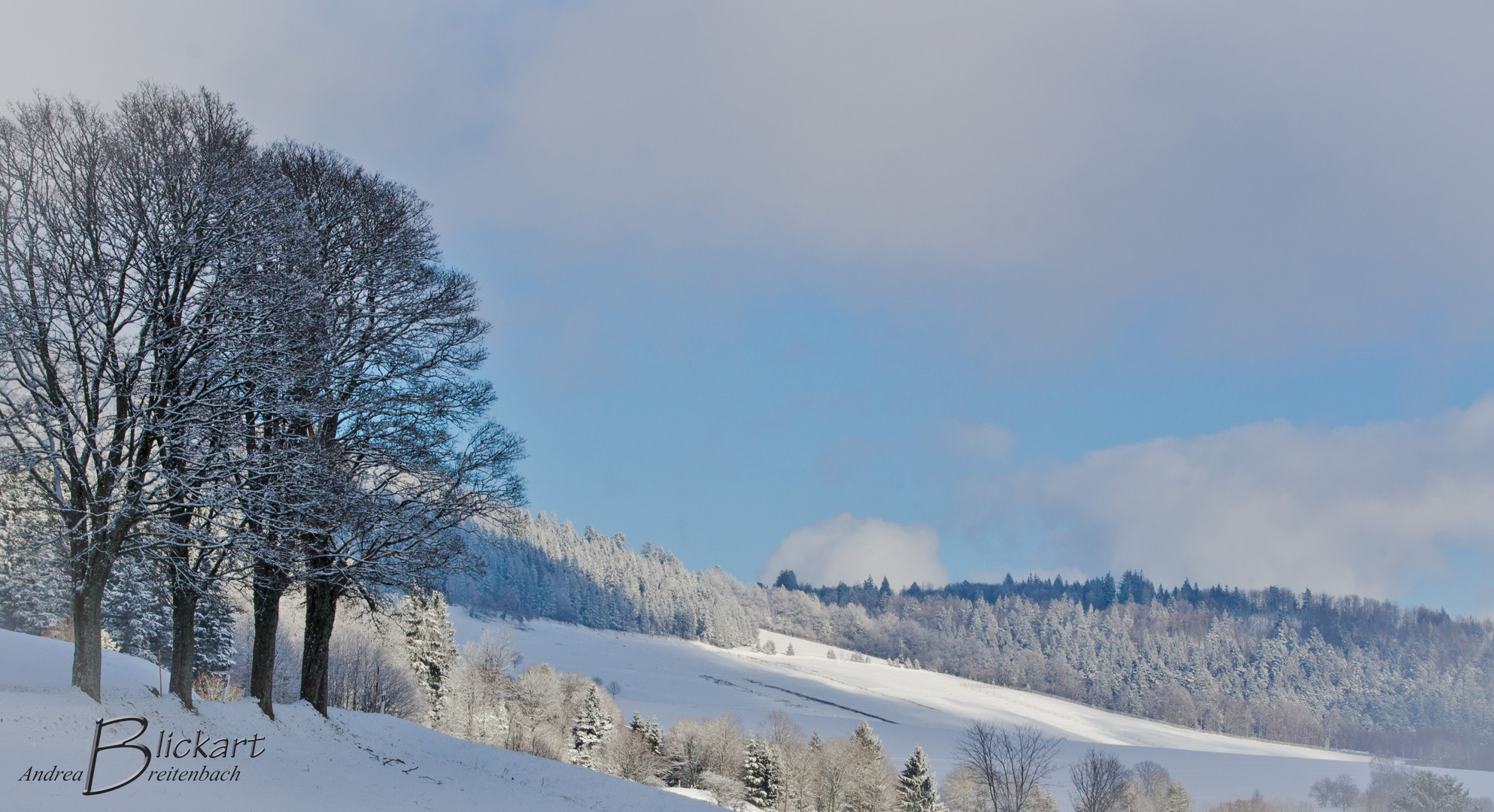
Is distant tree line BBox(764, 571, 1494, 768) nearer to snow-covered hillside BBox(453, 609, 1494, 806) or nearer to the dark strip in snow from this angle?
snow-covered hillside BBox(453, 609, 1494, 806)

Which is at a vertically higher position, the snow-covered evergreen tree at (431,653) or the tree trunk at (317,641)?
the tree trunk at (317,641)

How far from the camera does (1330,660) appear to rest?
174625 millimetres

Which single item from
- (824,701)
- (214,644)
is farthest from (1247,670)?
(214,644)

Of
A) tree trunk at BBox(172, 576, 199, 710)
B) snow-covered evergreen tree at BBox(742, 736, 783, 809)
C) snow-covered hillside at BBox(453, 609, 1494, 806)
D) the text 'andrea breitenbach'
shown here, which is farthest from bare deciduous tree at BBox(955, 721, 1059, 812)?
tree trunk at BBox(172, 576, 199, 710)

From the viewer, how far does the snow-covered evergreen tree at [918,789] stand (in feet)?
151

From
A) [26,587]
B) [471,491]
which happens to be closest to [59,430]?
[471,491]

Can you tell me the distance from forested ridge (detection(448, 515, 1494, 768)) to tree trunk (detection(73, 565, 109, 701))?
113m

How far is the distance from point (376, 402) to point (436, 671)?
114 ft

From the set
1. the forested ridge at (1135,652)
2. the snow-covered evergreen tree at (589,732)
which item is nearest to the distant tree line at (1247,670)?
the forested ridge at (1135,652)

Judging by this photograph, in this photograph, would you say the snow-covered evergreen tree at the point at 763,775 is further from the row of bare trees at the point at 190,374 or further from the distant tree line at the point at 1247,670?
the distant tree line at the point at 1247,670

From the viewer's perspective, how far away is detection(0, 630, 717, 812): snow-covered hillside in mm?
8008

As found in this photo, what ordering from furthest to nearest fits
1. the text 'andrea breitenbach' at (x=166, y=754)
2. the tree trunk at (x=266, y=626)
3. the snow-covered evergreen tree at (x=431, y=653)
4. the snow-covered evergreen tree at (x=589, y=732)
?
1. the snow-covered evergreen tree at (x=589, y=732)
2. the snow-covered evergreen tree at (x=431, y=653)
3. the tree trunk at (x=266, y=626)
4. the text 'andrea breitenbach' at (x=166, y=754)

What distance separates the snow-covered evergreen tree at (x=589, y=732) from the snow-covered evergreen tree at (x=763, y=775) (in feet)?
31.3

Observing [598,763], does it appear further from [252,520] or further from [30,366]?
[30,366]
